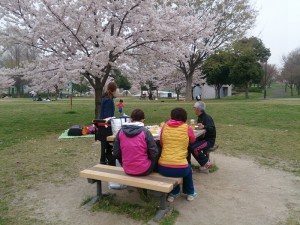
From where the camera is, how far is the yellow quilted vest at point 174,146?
12.5 feet

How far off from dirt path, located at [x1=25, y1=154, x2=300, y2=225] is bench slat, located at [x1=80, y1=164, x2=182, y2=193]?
18.1 inches

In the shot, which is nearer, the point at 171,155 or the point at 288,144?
the point at 171,155

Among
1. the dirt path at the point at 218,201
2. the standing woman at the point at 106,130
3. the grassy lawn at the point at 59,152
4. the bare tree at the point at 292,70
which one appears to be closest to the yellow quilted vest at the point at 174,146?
the dirt path at the point at 218,201

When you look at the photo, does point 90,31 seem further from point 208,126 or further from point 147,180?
point 147,180

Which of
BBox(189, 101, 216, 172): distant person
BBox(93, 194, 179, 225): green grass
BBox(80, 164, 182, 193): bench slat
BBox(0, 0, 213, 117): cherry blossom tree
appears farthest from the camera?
BBox(0, 0, 213, 117): cherry blossom tree

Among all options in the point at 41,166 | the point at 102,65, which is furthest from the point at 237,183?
the point at 102,65

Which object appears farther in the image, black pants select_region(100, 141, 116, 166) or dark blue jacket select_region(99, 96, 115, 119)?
dark blue jacket select_region(99, 96, 115, 119)

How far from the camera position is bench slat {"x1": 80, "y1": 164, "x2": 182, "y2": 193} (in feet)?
11.3

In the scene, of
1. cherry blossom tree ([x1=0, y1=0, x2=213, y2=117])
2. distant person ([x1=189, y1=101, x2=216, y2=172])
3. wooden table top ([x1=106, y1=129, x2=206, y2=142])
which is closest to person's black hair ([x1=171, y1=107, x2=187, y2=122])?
wooden table top ([x1=106, y1=129, x2=206, y2=142])

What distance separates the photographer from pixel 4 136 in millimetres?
9766

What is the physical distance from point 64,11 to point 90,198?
735 cm

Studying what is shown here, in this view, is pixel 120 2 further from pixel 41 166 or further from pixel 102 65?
pixel 41 166

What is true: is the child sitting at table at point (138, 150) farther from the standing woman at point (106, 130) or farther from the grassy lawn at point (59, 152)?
the grassy lawn at point (59, 152)

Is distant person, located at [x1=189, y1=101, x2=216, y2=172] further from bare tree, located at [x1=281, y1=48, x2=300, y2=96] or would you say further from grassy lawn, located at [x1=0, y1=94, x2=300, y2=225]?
bare tree, located at [x1=281, y1=48, x2=300, y2=96]
